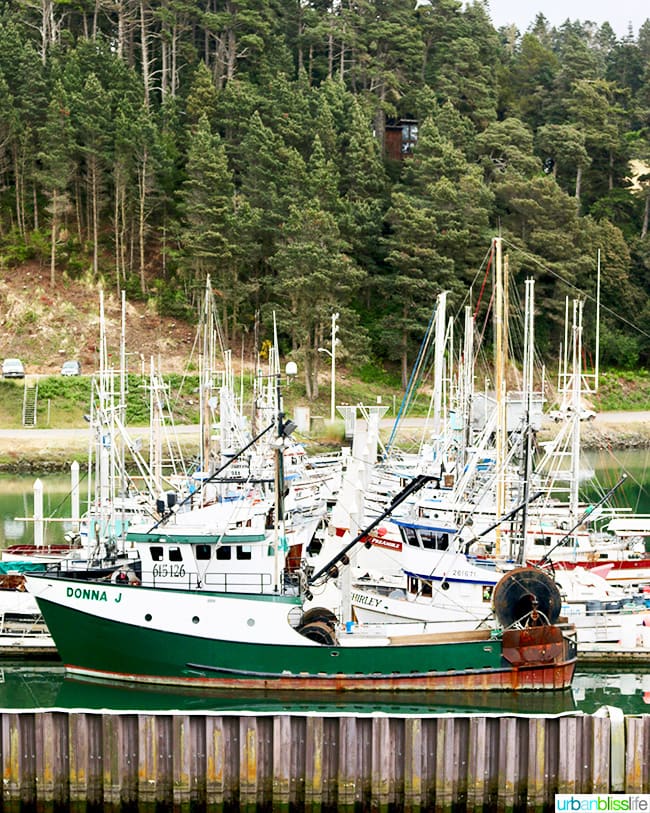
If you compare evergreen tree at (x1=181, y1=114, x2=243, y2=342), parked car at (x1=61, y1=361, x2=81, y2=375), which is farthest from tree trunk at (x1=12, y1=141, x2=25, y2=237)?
parked car at (x1=61, y1=361, x2=81, y2=375)

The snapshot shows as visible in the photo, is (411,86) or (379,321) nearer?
(379,321)

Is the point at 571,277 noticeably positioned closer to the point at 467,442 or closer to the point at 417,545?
the point at 467,442

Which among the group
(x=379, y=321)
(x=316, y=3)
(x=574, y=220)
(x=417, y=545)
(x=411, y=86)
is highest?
(x=316, y=3)

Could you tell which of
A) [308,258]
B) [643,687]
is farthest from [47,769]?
[308,258]

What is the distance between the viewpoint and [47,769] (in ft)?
67.1

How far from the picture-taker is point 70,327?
7825 cm

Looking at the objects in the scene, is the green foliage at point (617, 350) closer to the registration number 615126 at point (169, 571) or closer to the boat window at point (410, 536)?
the boat window at point (410, 536)

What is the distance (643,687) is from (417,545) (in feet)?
24.1

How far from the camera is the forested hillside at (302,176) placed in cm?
7981

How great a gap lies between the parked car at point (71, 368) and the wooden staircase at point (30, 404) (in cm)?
215

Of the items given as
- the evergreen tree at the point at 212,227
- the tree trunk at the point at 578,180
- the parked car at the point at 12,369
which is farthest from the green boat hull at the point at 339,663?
the tree trunk at the point at 578,180

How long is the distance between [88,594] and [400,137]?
79.6 metres

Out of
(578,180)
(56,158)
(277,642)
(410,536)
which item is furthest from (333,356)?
(277,642)

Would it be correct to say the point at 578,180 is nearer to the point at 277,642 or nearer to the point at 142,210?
the point at 142,210
